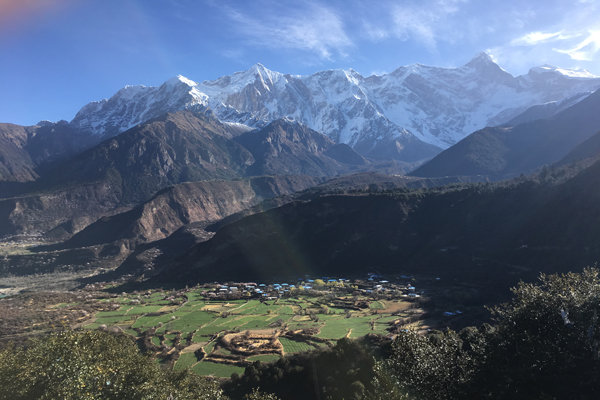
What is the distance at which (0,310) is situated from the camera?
225 ft

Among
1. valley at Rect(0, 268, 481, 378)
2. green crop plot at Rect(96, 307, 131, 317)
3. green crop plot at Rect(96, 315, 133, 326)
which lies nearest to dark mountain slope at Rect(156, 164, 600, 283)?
valley at Rect(0, 268, 481, 378)

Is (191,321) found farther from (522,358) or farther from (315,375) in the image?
(522,358)

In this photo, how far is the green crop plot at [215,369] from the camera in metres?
41.6

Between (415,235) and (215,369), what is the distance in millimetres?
83941

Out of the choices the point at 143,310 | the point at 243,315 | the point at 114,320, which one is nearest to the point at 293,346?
the point at 243,315

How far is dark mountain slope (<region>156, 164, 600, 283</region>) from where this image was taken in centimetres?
8231

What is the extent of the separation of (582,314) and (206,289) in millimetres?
82104

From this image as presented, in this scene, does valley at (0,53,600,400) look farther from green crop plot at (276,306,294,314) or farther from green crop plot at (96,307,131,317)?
green crop plot at (276,306,294,314)

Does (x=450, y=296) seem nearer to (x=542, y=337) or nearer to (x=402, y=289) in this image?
(x=402, y=289)

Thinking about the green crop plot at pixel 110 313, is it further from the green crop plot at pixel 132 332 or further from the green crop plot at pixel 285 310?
the green crop plot at pixel 285 310

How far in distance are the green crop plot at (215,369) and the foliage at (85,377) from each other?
37.9 feet

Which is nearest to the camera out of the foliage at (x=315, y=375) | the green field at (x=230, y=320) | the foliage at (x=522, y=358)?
the foliage at (x=522, y=358)

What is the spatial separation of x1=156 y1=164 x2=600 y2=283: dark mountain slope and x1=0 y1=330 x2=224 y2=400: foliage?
7398cm

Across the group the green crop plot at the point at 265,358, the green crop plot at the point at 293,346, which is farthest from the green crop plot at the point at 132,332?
the green crop plot at the point at 293,346
